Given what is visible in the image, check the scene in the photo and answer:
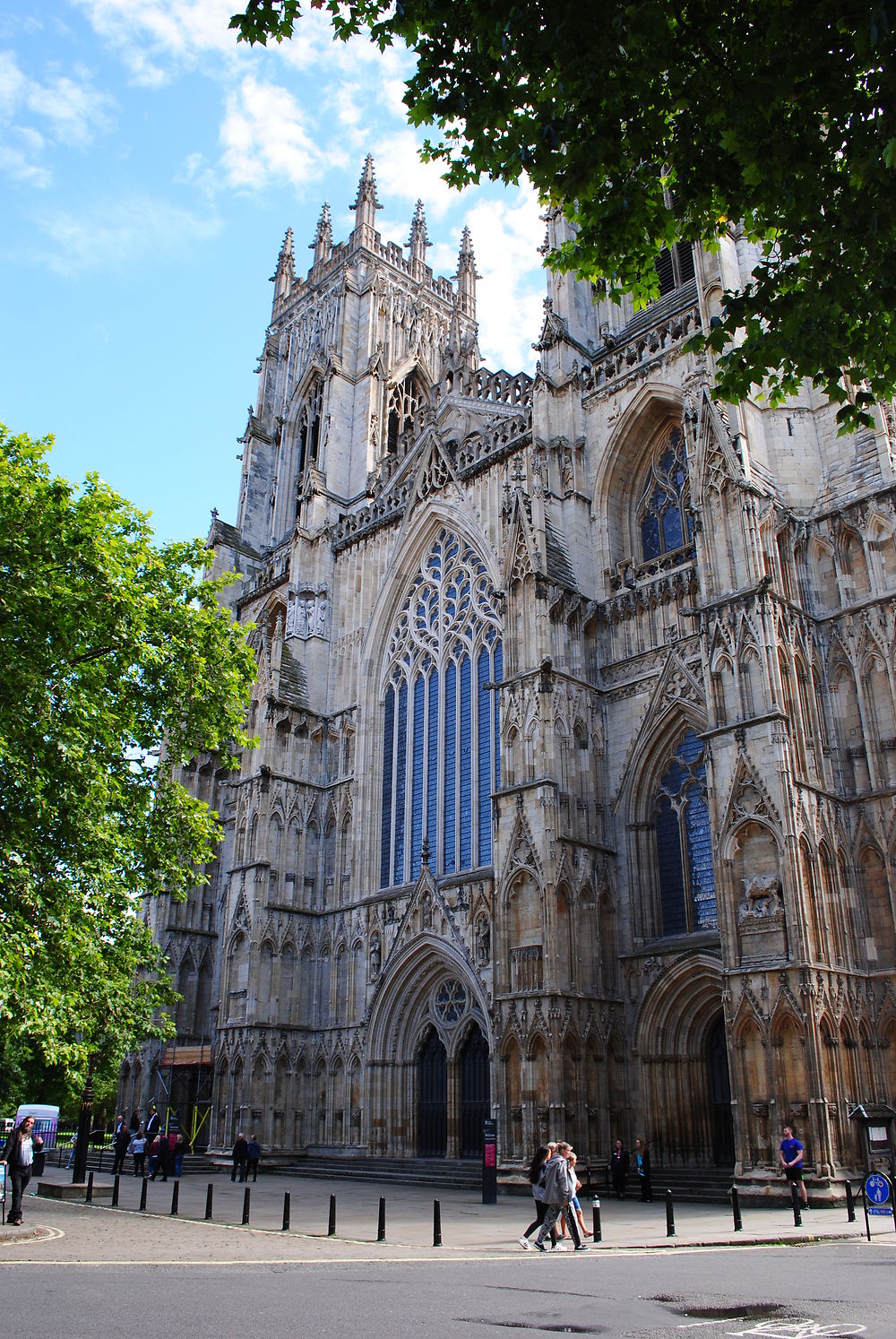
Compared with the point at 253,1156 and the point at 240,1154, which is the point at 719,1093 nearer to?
the point at 253,1156

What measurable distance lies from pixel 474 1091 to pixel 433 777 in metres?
8.01

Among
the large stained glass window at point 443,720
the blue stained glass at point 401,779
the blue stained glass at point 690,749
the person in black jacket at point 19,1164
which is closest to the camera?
the person in black jacket at point 19,1164

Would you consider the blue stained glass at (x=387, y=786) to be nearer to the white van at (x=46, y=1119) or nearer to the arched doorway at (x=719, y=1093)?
the arched doorway at (x=719, y=1093)

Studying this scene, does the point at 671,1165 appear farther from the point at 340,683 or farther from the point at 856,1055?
the point at 340,683

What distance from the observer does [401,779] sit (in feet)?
97.2

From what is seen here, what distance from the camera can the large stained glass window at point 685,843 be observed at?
21.4 meters

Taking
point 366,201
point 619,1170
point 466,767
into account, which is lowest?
point 619,1170

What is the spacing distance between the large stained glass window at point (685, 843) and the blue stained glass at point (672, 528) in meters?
4.94

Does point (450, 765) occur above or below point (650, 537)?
below

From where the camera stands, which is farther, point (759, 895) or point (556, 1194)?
point (759, 895)

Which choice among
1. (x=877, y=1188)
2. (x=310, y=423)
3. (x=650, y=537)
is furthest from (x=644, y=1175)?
(x=310, y=423)

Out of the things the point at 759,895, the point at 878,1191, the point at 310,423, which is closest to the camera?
the point at 878,1191

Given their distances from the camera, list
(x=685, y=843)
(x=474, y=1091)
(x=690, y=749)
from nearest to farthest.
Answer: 1. (x=685, y=843)
2. (x=690, y=749)
3. (x=474, y=1091)

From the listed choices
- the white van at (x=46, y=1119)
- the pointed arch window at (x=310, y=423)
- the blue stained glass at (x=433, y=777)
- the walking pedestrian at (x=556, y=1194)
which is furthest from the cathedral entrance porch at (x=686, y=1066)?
the pointed arch window at (x=310, y=423)
